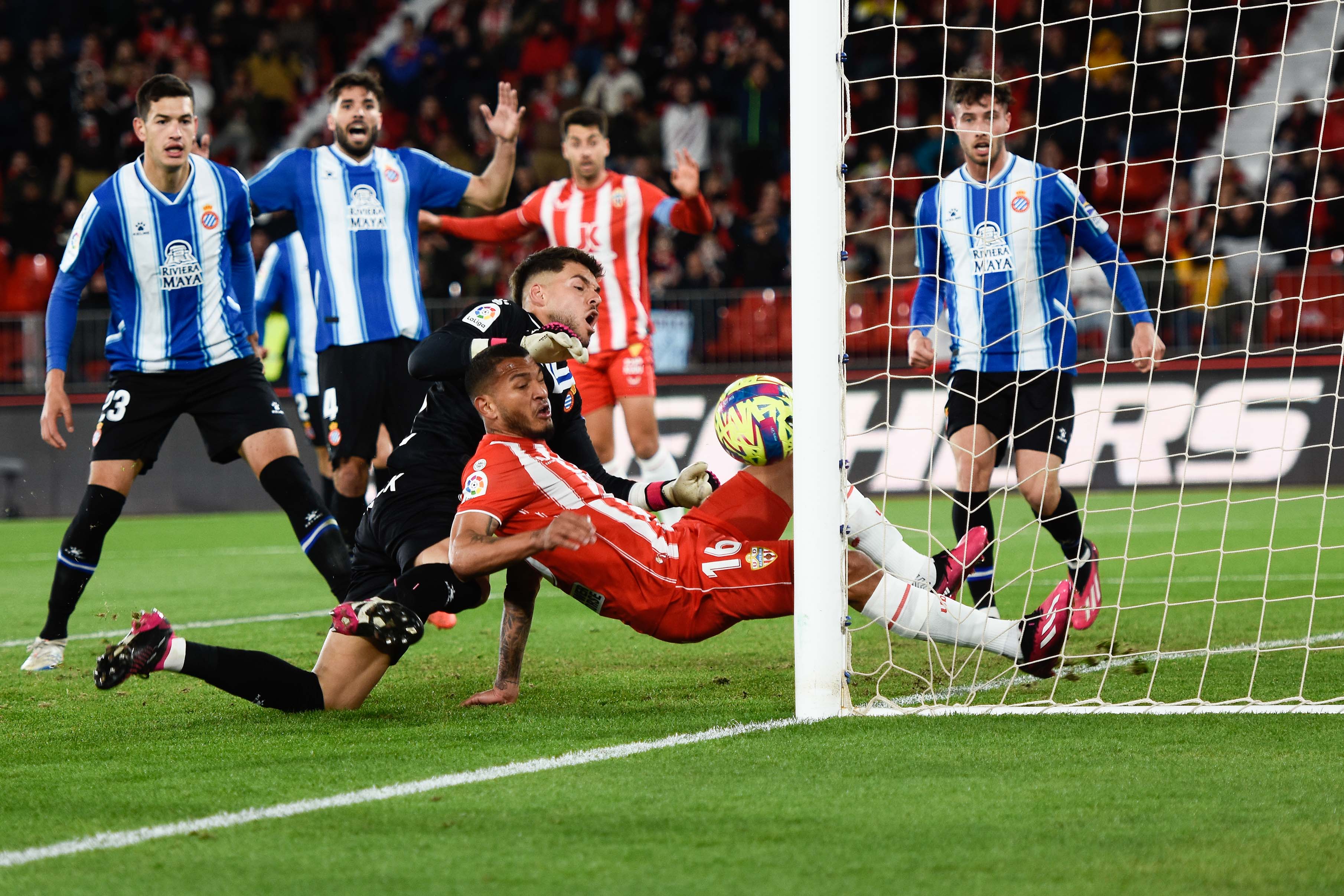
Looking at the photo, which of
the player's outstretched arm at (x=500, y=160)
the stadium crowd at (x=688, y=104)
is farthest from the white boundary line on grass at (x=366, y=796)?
the stadium crowd at (x=688, y=104)

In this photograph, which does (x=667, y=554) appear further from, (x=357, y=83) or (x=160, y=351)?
(x=357, y=83)

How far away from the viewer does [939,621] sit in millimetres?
4453

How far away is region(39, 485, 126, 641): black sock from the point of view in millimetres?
5734

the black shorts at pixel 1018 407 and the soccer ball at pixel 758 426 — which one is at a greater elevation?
the soccer ball at pixel 758 426

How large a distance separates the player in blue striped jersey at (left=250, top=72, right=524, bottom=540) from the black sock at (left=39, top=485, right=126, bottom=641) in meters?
1.56

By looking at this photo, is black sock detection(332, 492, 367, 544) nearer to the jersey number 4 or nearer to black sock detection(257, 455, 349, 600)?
black sock detection(257, 455, 349, 600)

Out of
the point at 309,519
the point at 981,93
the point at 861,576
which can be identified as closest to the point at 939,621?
the point at 861,576

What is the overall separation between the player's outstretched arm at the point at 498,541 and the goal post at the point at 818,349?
24.4 inches

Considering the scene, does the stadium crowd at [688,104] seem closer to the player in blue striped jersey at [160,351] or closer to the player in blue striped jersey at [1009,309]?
the player in blue striped jersey at [1009,309]

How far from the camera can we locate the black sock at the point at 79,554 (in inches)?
226

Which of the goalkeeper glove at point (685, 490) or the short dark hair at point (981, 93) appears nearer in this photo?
the goalkeeper glove at point (685, 490)

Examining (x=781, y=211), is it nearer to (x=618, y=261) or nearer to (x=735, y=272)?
(x=735, y=272)

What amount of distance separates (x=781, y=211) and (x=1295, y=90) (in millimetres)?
6357

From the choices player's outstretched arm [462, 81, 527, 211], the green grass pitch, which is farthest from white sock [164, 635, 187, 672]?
player's outstretched arm [462, 81, 527, 211]
